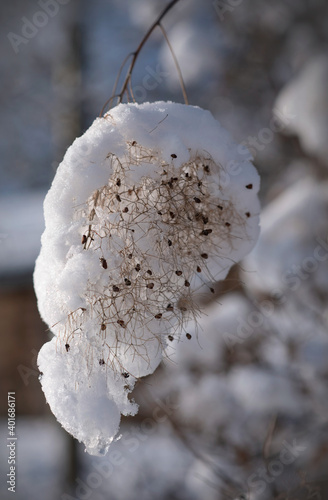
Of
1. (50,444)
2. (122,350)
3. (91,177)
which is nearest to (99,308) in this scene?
(122,350)

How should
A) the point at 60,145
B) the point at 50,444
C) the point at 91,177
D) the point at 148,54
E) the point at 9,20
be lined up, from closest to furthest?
the point at 91,177 → the point at 148,54 → the point at 60,145 → the point at 9,20 → the point at 50,444

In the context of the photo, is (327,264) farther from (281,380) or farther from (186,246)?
(186,246)

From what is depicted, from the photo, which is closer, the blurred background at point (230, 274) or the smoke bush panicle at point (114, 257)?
the smoke bush panicle at point (114, 257)

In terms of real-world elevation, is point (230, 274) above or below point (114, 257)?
above

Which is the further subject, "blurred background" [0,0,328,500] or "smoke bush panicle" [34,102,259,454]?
"blurred background" [0,0,328,500]
